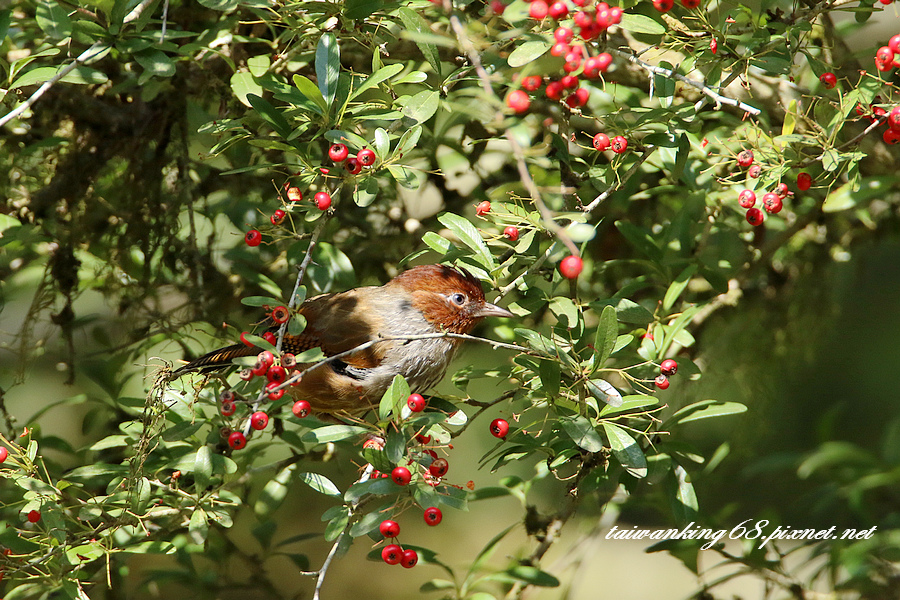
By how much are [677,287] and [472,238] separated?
35.5 inches

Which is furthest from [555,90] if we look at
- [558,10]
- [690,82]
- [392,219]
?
[392,219]

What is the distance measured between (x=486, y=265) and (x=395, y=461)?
0.69m

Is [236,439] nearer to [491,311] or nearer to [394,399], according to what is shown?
[394,399]

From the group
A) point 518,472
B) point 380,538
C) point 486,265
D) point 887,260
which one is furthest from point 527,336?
point 887,260

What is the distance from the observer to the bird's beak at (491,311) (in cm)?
282

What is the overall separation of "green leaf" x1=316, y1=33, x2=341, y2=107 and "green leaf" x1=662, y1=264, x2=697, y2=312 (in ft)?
4.73

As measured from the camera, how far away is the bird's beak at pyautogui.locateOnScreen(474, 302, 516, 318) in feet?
9.26

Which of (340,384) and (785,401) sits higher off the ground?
(340,384)

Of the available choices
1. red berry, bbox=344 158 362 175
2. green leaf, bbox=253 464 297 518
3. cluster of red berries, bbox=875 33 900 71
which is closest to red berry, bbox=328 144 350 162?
red berry, bbox=344 158 362 175

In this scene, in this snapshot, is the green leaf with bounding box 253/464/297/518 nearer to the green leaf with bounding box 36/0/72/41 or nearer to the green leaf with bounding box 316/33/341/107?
the green leaf with bounding box 316/33/341/107

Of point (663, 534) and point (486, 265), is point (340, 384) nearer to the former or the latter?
point (486, 265)

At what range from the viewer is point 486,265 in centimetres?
241

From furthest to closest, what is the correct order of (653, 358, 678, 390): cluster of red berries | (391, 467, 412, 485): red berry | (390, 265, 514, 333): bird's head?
1. (390, 265, 514, 333): bird's head
2. (653, 358, 678, 390): cluster of red berries
3. (391, 467, 412, 485): red berry

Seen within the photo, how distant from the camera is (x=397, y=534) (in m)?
2.25
